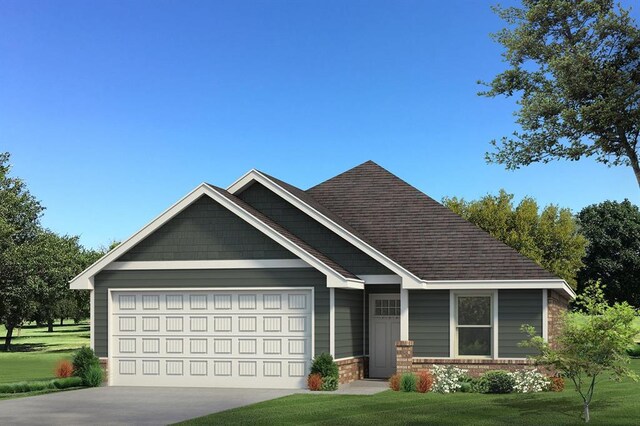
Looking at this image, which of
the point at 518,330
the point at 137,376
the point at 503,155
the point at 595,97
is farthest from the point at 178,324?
the point at 595,97

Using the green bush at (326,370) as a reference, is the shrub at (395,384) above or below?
Result: below

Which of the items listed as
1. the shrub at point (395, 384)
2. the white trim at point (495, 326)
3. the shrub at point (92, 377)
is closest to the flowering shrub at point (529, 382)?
the white trim at point (495, 326)

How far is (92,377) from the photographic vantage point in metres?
26.3

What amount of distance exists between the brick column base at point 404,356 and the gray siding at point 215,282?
2.32 m

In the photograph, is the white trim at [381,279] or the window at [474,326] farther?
the window at [474,326]

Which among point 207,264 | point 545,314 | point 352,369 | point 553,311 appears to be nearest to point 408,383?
point 352,369

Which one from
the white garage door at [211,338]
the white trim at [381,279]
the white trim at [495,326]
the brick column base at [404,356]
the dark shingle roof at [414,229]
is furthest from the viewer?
the dark shingle roof at [414,229]

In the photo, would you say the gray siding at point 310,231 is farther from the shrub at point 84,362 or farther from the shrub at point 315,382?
the shrub at point 84,362

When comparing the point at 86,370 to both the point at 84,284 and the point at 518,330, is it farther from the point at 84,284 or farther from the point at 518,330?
the point at 518,330

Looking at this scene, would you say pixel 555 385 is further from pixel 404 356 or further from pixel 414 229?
pixel 414 229

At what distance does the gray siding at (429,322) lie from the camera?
90.1 ft

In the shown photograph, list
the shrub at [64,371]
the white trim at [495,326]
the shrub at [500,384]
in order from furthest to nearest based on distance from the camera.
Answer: the white trim at [495,326], the shrub at [64,371], the shrub at [500,384]

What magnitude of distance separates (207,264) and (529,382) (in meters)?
9.93

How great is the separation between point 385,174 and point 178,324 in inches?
433
